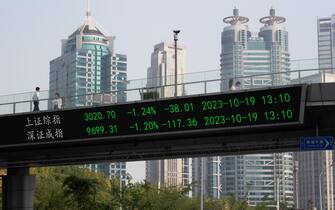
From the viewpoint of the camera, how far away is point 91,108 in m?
24.6

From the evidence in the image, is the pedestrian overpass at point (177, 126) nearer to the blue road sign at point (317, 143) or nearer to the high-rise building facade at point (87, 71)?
the blue road sign at point (317, 143)

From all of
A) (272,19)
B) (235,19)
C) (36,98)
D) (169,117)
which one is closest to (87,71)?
(36,98)

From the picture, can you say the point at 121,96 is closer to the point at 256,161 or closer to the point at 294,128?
the point at 294,128

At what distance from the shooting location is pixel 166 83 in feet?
83.9

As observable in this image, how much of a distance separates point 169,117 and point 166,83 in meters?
2.89

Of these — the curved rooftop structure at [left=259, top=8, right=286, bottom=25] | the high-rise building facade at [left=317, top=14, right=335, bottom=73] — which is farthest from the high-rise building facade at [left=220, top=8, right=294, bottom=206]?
the curved rooftop structure at [left=259, top=8, right=286, bottom=25]

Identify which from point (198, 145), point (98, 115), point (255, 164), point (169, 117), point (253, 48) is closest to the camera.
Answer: point (169, 117)

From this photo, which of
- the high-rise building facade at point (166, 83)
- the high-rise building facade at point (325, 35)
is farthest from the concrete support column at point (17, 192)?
the high-rise building facade at point (325, 35)

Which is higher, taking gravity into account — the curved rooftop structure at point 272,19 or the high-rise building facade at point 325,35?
the curved rooftop structure at point 272,19

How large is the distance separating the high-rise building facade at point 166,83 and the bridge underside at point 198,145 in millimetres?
1923

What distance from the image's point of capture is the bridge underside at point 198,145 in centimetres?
2128

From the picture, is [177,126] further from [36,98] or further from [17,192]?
[17,192]

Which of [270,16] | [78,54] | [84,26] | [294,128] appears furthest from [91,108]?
[270,16]

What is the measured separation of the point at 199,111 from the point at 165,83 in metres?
3.36
